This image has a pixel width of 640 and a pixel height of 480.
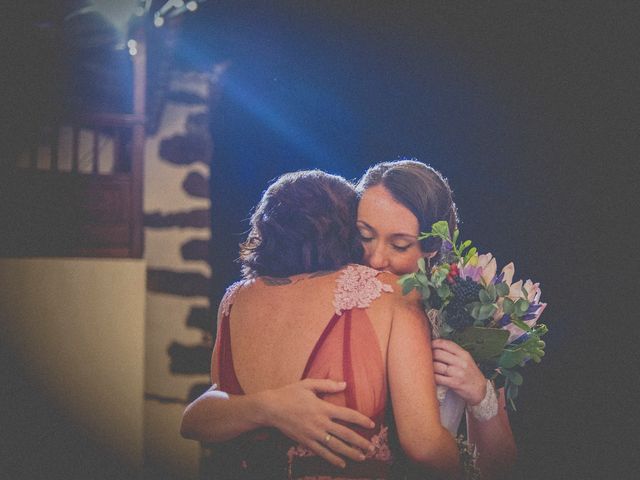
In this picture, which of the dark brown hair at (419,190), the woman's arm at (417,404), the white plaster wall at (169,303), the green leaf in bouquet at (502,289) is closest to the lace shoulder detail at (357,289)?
the woman's arm at (417,404)

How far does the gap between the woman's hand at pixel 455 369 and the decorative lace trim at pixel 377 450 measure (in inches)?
8.6

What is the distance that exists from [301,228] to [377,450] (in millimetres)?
668

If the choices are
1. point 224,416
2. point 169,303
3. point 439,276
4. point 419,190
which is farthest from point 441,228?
point 169,303

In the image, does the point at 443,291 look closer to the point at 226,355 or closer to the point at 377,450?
the point at 377,450

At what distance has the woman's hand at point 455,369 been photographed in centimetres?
200

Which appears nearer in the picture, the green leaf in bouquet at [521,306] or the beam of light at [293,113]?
the green leaf in bouquet at [521,306]

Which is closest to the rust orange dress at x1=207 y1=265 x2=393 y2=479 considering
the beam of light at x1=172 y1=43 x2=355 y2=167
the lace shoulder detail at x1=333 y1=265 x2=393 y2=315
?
the lace shoulder detail at x1=333 y1=265 x2=393 y2=315

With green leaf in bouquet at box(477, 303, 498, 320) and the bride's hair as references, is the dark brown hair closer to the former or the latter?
the bride's hair

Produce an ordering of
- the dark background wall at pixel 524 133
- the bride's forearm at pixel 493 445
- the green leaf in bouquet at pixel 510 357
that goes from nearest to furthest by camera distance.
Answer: the green leaf in bouquet at pixel 510 357 → the bride's forearm at pixel 493 445 → the dark background wall at pixel 524 133

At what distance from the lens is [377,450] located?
6.35 ft

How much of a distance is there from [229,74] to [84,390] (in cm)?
248

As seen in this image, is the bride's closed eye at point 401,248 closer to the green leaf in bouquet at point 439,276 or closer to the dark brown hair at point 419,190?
the dark brown hair at point 419,190

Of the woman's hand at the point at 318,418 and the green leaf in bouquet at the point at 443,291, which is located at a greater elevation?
the green leaf in bouquet at the point at 443,291

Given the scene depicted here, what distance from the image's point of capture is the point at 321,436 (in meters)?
1.90
